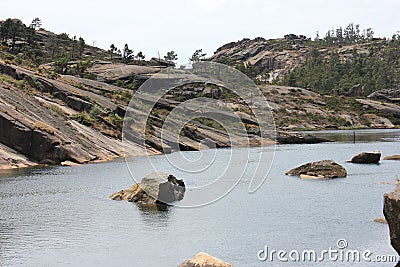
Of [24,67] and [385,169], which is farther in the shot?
[24,67]

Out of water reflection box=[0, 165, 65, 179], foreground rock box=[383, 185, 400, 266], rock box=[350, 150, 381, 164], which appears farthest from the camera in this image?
rock box=[350, 150, 381, 164]

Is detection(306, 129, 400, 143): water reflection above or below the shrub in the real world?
below

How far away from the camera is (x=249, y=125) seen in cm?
13950

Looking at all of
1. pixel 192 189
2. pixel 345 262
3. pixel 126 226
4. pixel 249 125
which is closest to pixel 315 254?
pixel 345 262

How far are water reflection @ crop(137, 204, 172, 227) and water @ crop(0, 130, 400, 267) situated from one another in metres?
0.14

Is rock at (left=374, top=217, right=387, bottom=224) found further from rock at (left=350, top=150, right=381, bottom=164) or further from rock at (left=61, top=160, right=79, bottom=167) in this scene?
rock at (left=61, top=160, right=79, bottom=167)

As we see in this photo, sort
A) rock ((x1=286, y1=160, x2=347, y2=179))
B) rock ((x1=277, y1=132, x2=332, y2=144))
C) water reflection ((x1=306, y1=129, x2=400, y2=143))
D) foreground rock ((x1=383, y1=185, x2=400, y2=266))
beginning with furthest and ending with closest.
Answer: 1. water reflection ((x1=306, y1=129, x2=400, y2=143))
2. rock ((x1=277, y1=132, x2=332, y2=144))
3. rock ((x1=286, y1=160, x2=347, y2=179))
4. foreground rock ((x1=383, y1=185, x2=400, y2=266))

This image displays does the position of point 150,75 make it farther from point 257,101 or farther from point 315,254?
point 315,254

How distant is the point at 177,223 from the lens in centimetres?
3862

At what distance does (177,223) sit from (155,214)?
3627 mm

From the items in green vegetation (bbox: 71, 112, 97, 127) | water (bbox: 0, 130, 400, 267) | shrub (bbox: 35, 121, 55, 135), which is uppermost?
green vegetation (bbox: 71, 112, 97, 127)

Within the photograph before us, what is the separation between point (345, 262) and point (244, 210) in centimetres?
1495

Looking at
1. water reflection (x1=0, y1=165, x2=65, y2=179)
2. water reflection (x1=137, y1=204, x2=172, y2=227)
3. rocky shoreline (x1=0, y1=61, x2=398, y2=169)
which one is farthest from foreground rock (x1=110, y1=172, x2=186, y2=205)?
rocky shoreline (x1=0, y1=61, x2=398, y2=169)

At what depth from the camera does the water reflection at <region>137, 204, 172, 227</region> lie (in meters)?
39.0
